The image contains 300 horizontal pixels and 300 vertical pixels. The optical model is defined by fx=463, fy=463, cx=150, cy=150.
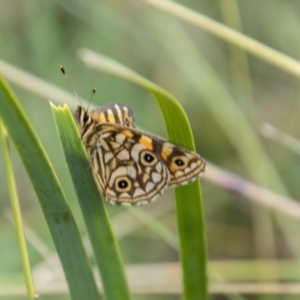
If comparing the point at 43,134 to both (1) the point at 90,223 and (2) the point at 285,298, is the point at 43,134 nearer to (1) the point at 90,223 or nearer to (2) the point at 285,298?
(2) the point at 285,298

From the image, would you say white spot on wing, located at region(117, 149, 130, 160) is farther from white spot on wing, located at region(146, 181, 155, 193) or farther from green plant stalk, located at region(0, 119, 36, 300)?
green plant stalk, located at region(0, 119, 36, 300)

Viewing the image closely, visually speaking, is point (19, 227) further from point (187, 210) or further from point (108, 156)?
point (108, 156)

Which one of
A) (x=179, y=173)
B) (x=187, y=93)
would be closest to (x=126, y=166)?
(x=179, y=173)

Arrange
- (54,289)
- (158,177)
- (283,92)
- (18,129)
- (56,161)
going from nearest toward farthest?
(18,129) → (158,177) → (54,289) → (56,161) → (283,92)

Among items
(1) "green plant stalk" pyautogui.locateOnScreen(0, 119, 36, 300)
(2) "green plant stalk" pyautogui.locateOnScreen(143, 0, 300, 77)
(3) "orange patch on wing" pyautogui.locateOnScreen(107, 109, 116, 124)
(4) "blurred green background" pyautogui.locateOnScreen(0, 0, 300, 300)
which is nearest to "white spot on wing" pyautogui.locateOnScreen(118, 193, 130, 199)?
(3) "orange patch on wing" pyautogui.locateOnScreen(107, 109, 116, 124)

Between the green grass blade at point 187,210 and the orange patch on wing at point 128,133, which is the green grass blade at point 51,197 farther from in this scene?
the orange patch on wing at point 128,133

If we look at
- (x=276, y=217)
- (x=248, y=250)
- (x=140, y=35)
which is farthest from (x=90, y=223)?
(x=140, y=35)

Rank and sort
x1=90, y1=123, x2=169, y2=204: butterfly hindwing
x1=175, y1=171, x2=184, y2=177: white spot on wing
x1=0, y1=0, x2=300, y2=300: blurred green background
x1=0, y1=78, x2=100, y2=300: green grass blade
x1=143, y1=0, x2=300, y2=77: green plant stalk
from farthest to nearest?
x1=0, y1=0, x2=300, y2=300: blurred green background < x1=143, y1=0, x2=300, y2=77: green plant stalk < x1=90, y1=123, x2=169, y2=204: butterfly hindwing < x1=175, y1=171, x2=184, y2=177: white spot on wing < x1=0, y1=78, x2=100, y2=300: green grass blade
